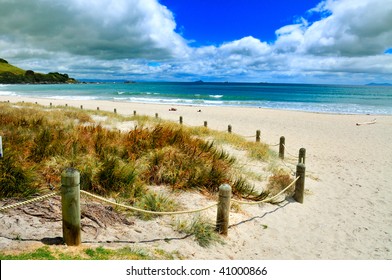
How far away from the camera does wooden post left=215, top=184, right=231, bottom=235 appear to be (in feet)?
14.7

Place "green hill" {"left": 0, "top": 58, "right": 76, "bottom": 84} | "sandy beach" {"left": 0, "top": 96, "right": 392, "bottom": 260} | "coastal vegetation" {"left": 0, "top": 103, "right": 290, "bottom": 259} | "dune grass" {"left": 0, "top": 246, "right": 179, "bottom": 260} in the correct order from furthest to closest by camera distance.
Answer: "green hill" {"left": 0, "top": 58, "right": 76, "bottom": 84}
"coastal vegetation" {"left": 0, "top": 103, "right": 290, "bottom": 259}
"sandy beach" {"left": 0, "top": 96, "right": 392, "bottom": 260}
"dune grass" {"left": 0, "top": 246, "right": 179, "bottom": 260}

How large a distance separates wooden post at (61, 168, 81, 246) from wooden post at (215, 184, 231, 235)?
6.87ft

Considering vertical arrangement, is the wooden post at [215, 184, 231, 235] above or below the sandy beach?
above

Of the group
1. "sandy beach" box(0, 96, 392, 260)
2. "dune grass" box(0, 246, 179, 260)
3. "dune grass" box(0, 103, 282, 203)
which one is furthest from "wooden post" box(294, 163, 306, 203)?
"dune grass" box(0, 246, 179, 260)

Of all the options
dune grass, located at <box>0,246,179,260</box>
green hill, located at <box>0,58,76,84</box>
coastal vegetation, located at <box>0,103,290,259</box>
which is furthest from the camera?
green hill, located at <box>0,58,76,84</box>

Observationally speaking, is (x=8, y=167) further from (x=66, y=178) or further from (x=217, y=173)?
(x=217, y=173)

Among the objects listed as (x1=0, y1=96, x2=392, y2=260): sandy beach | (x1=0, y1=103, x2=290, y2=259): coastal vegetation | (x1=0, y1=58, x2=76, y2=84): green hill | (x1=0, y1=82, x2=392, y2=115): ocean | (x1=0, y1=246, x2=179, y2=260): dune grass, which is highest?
(x1=0, y1=58, x2=76, y2=84): green hill

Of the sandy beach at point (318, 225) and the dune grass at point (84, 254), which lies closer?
the dune grass at point (84, 254)

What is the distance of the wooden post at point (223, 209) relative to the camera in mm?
4473

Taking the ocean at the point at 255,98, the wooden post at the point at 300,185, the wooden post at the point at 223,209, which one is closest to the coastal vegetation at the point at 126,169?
the wooden post at the point at 223,209

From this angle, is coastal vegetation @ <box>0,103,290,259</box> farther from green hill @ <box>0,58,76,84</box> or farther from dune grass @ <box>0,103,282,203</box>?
green hill @ <box>0,58,76,84</box>

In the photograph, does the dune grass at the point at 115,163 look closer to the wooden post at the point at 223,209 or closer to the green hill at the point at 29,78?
the wooden post at the point at 223,209

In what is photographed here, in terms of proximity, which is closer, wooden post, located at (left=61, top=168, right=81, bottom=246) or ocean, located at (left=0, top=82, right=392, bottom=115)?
wooden post, located at (left=61, top=168, right=81, bottom=246)

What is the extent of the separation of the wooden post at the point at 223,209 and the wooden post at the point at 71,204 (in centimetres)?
209
